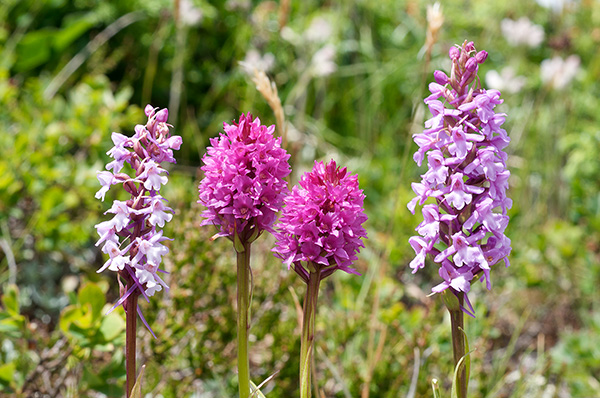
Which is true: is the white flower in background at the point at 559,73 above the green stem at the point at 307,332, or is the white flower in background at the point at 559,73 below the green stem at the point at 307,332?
above

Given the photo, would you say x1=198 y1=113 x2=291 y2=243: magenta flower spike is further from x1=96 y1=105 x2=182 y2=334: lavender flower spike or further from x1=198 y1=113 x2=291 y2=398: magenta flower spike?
x1=96 y1=105 x2=182 y2=334: lavender flower spike

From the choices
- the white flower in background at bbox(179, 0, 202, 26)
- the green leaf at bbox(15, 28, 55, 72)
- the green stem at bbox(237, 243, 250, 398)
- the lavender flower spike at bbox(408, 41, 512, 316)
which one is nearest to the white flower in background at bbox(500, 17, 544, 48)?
the white flower in background at bbox(179, 0, 202, 26)

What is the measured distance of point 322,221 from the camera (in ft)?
4.36

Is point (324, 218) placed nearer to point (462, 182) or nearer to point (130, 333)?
point (462, 182)

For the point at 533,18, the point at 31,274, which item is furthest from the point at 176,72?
the point at 533,18

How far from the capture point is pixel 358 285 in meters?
3.17

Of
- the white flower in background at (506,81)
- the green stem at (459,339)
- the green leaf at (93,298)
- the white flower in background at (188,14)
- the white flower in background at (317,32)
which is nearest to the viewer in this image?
the green stem at (459,339)

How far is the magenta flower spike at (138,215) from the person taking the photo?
1234 mm

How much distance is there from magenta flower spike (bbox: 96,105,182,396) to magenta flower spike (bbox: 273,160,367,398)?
0.86ft

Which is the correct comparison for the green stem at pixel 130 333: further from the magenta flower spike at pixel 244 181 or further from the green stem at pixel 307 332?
the green stem at pixel 307 332

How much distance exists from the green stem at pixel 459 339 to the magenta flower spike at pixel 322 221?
238 mm

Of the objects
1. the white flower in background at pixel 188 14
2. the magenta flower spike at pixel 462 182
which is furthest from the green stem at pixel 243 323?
the white flower in background at pixel 188 14

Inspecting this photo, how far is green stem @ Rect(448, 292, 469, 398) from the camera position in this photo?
134cm

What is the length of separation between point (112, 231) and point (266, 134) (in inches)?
14.7
